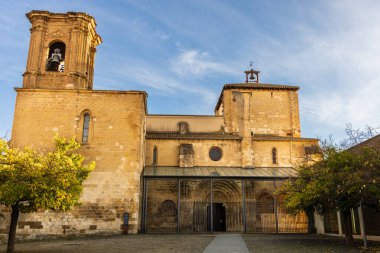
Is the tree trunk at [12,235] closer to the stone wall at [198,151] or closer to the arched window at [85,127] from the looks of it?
the arched window at [85,127]

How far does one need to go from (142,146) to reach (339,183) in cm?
1342

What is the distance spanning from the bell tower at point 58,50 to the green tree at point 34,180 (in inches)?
394

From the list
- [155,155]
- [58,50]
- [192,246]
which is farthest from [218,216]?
[58,50]

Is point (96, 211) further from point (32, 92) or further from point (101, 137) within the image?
point (32, 92)

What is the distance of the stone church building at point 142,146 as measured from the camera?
19000 mm

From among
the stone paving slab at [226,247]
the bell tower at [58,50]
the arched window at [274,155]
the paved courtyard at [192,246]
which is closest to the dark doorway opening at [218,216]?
the arched window at [274,155]

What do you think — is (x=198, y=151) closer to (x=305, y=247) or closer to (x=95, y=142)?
(x=95, y=142)

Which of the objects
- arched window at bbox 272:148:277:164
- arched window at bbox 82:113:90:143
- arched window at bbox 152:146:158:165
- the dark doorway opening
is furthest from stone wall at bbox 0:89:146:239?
arched window at bbox 272:148:277:164

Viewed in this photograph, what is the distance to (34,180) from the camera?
9.99 metres

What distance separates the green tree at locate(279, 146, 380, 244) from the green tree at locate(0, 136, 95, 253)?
8392 mm

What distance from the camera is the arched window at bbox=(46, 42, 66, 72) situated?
20.3m

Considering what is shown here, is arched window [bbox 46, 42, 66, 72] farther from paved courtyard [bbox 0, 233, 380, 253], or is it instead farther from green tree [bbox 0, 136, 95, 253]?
green tree [bbox 0, 136, 95, 253]

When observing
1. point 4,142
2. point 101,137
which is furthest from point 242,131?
point 4,142

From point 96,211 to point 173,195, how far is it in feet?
23.1
